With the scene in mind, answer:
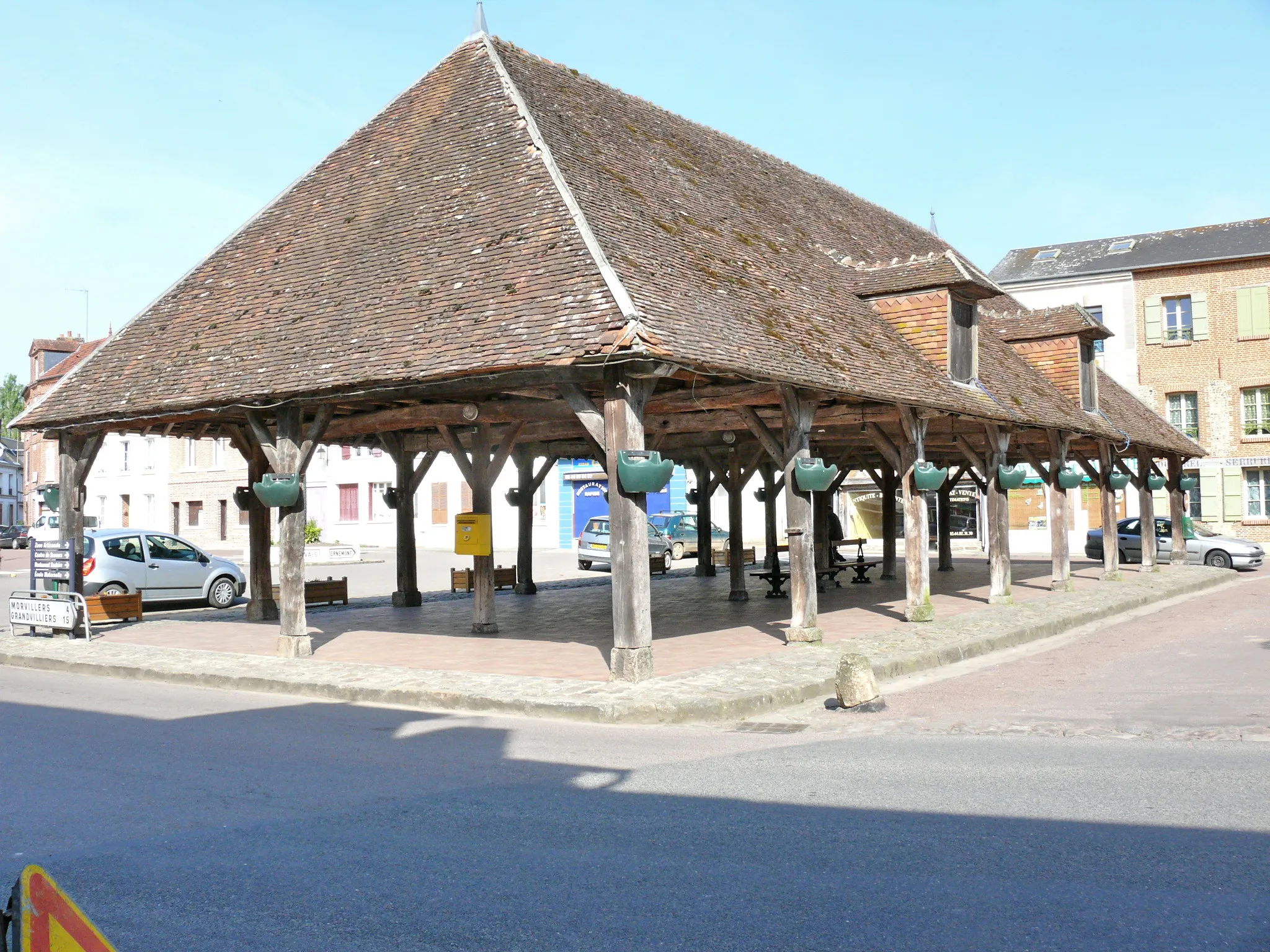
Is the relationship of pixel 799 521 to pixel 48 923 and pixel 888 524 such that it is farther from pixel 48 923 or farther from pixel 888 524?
pixel 888 524

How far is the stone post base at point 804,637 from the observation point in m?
12.2

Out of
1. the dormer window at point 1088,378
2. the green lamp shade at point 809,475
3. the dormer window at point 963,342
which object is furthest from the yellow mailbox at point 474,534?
the dormer window at point 1088,378

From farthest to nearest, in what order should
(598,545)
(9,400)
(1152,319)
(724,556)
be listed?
(9,400) → (1152,319) → (724,556) → (598,545)

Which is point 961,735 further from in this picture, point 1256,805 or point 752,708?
point 1256,805

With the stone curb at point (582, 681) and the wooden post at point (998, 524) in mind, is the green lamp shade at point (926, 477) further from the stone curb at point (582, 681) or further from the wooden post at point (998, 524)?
the wooden post at point (998, 524)

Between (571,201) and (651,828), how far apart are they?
7357mm

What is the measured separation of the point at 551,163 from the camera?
11.9m

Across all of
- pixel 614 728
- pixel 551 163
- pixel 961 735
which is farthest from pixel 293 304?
pixel 961 735

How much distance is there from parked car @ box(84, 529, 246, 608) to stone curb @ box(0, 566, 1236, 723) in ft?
12.5

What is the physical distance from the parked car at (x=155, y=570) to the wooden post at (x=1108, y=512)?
53.6 feet

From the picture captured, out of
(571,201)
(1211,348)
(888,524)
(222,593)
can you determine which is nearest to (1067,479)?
(888,524)

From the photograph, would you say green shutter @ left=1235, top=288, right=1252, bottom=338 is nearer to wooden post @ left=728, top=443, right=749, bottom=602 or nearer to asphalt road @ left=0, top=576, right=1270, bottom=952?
wooden post @ left=728, top=443, right=749, bottom=602

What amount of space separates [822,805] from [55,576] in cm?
1265

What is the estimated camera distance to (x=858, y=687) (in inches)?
353
